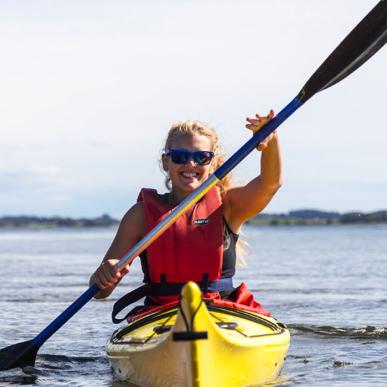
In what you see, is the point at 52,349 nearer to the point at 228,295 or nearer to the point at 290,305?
the point at 228,295

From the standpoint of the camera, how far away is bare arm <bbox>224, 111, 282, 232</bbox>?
577 centimetres

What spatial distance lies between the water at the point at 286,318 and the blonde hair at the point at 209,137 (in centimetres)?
96

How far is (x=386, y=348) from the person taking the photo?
24.7 feet

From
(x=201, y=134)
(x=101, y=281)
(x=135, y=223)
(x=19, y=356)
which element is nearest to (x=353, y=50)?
(x=201, y=134)

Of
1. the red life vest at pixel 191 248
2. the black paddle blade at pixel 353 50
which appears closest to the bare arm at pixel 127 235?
the red life vest at pixel 191 248

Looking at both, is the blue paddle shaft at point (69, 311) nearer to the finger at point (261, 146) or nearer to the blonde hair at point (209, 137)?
the blonde hair at point (209, 137)

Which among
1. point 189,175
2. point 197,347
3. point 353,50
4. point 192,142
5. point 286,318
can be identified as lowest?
point 286,318

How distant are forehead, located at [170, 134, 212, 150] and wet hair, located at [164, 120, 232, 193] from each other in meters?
0.02

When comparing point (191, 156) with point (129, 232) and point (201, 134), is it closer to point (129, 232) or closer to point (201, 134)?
point (201, 134)

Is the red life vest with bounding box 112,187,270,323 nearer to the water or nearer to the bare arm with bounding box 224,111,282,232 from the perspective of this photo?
the bare arm with bounding box 224,111,282,232

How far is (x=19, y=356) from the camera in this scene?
22.6ft

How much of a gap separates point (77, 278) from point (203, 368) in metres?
10.8

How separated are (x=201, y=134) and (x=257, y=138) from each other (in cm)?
45

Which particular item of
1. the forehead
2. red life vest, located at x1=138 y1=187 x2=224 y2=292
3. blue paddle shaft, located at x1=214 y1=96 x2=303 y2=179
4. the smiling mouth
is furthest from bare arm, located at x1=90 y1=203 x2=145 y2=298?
blue paddle shaft, located at x1=214 y1=96 x2=303 y2=179
